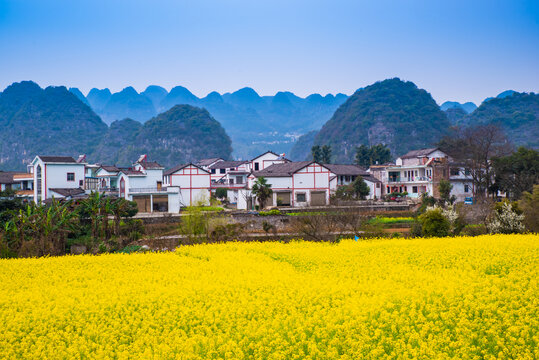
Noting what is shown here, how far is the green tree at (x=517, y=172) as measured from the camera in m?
44.1

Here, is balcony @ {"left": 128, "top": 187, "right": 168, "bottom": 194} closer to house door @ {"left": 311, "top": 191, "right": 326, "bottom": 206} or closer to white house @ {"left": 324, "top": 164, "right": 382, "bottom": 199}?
house door @ {"left": 311, "top": 191, "right": 326, "bottom": 206}

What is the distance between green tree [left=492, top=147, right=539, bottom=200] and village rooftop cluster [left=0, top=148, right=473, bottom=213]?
7.24 m

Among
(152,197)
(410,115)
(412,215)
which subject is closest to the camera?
(412,215)

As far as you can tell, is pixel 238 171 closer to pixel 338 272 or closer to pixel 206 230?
pixel 206 230

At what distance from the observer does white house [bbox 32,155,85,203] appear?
49.7 meters

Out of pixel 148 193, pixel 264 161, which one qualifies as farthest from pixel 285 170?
pixel 264 161

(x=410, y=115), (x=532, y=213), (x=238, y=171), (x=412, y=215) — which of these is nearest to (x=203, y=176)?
(x=238, y=171)

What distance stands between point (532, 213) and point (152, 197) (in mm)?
34714

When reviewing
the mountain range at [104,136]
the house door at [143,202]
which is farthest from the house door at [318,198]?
the mountain range at [104,136]

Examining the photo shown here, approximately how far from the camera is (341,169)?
62.4 metres

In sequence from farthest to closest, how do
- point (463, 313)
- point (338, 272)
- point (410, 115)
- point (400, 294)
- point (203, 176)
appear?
point (410, 115), point (203, 176), point (338, 272), point (400, 294), point (463, 313)

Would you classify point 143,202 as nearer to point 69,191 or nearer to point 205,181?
point 69,191

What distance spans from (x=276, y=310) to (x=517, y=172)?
42360mm

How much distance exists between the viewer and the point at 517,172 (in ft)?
152
